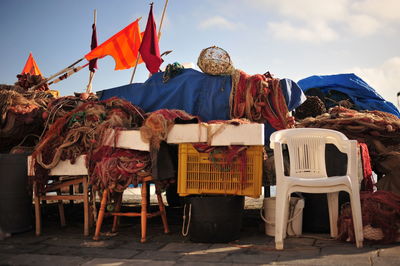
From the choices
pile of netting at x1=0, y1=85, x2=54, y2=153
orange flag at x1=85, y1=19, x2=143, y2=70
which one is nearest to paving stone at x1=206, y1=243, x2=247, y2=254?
pile of netting at x1=0, y1=85, x2=54, y2=153

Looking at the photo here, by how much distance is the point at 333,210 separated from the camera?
4773 millimetres

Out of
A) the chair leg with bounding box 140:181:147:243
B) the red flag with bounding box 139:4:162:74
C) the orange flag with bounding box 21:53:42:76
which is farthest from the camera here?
the orange flag with bounding box 21:53:42:76

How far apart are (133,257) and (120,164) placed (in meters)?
1.24

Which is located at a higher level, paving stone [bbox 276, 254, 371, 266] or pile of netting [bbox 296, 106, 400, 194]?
pile of netting [bbox 296, 106, 400, 194]

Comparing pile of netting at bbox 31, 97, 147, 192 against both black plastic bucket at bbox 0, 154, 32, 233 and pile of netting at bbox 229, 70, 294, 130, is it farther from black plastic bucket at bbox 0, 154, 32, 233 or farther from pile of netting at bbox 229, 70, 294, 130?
pile of netting at bbox 229, 70, 294, 130

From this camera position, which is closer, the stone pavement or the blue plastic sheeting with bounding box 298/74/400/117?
the stone pavement

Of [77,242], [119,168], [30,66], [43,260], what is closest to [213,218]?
[119,168]

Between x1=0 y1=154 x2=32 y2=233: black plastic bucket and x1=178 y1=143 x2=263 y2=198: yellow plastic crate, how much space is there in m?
2.25

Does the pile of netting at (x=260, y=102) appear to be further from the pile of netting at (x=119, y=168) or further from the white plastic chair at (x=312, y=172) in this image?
the pile of netting at (x=119, y=168)

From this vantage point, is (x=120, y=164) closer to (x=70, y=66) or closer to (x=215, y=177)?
(x=215, y=177)

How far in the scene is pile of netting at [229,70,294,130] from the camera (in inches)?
239

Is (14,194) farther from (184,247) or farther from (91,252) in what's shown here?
(184,247)

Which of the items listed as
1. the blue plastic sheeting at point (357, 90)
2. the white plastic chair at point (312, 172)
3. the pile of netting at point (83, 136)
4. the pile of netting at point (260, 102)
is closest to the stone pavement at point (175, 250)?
the white plastic chair at point (312, 172)

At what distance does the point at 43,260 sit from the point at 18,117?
3.14 metres
